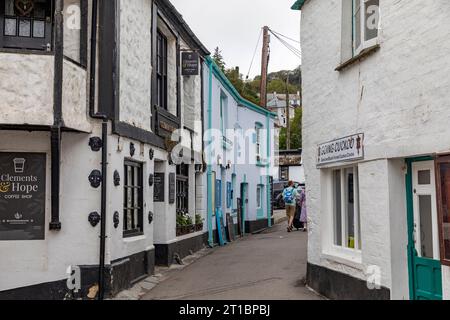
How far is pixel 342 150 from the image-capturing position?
873cm

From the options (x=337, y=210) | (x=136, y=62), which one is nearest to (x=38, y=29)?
(x=136, y=62)

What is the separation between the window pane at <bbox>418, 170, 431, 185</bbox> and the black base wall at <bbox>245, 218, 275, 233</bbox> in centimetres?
1698

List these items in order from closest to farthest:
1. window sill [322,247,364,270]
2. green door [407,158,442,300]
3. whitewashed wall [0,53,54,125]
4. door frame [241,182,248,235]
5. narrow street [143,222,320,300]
Result: green door [407,158,442,300], window sill [322,247,364,270], whitewashed wall [0,53,54,125], narrow street [143,222,320,300], door frame [241,182,248,235]

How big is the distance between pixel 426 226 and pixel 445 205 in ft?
2.70

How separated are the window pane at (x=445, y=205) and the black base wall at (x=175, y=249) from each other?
7932 millimetres

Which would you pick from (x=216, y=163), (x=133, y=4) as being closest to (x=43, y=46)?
(x=133, y=4)

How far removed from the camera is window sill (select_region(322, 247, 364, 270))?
27.6ft

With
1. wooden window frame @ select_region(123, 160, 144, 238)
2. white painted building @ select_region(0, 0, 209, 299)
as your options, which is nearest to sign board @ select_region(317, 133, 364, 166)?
white painted building @ select_region(0, 0, 209, 299)

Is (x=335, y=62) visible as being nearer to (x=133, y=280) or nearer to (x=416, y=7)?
(x=416, y=7)

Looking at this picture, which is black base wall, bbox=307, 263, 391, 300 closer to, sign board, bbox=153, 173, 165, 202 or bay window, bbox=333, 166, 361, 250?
bay window, bbox=333, 166, 361, 250

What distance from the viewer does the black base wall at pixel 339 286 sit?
7844mm

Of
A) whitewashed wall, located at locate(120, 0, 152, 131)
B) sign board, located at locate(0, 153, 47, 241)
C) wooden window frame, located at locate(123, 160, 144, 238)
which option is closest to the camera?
sign board, located at locate(0, 153, 47, 241)

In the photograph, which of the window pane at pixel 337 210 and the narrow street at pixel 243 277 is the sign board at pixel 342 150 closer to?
the window pane at pixel 337 210

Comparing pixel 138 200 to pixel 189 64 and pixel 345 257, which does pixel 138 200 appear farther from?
pixel 189 64
